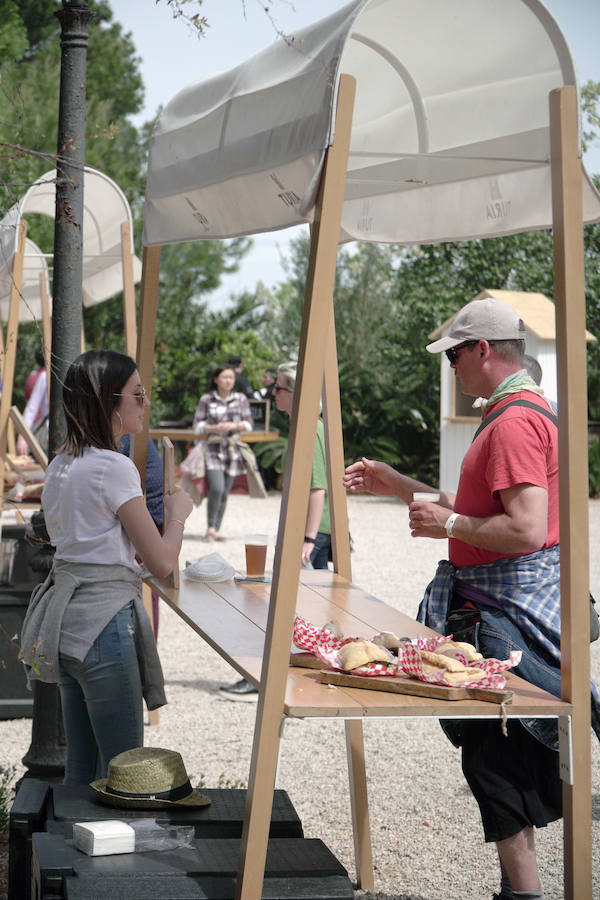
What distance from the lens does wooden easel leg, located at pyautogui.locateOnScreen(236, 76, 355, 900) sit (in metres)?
2.41

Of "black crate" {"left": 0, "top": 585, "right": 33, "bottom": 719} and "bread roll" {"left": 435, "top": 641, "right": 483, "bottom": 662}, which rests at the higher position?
"bread roll" {"left": 435, "top": 641, "right": 483, "bottom": 662}

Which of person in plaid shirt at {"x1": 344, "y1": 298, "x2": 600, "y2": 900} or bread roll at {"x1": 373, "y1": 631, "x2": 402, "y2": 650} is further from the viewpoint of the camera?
person in plaid shirt at {"x1": 344, "y1": 298, "x2": 600, "y2": 900}

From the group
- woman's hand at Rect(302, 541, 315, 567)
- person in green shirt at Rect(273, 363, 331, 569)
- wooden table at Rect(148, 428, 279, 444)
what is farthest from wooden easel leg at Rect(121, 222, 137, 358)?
wooden table at Rect(148, 428, 279, 444)

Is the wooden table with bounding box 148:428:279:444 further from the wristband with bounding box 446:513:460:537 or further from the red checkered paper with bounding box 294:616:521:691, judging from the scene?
the red checkered paper with bounding box 294:616:521:691

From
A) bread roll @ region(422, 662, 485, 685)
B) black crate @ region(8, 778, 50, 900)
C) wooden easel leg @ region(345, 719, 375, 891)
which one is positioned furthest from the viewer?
wooden easel leg @ region(345, 719, 375, 891)

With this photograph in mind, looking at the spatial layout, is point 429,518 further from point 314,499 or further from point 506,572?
point 314,499

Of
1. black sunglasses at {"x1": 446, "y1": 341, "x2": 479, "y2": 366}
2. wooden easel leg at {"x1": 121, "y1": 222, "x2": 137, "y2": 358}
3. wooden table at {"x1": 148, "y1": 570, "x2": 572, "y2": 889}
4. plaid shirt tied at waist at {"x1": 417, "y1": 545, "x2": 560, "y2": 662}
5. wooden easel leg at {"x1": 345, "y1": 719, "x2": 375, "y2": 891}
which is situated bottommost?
wooden easel leg at {"x1": 345, "y1": 719, "x2": 375, "y2": 891}

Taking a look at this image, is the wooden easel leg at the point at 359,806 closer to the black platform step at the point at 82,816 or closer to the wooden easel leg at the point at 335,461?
the wooden easel leg at the point at 335,461

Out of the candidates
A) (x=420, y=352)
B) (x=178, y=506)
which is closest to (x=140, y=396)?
(x=178, y=506)

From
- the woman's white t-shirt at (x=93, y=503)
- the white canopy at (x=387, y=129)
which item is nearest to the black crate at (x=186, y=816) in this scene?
the woman's white t-shirt at (x=93, y=503)

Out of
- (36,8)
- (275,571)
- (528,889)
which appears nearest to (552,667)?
(528,889)

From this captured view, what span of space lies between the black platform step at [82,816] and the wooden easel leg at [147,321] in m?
1.61

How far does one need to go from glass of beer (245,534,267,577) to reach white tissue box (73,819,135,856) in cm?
183

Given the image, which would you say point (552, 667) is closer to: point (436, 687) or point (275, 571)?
point (436, 687)
